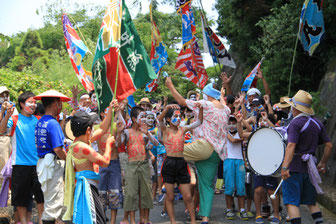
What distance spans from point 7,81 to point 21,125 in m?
5.53

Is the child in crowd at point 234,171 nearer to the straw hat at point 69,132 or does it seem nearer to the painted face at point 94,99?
the painted face at point 94,99

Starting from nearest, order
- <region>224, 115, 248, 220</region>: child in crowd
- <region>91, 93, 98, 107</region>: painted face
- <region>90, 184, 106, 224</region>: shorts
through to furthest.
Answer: <region>90, 184, 106, 224</region>: shorts, <region>224, 115, 248, 220</region>: child in crowd, <region>91, 93, 98, 107</region>: painted face

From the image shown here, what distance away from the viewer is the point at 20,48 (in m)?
47.8

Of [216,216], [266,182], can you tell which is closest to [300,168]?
[266,182]

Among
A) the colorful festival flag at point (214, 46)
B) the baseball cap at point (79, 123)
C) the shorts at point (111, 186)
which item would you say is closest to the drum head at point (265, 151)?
the shorts at point (111, 186)

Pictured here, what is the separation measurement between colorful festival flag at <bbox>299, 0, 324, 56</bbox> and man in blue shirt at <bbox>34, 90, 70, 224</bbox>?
5.47m

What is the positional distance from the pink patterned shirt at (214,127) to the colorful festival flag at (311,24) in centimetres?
297

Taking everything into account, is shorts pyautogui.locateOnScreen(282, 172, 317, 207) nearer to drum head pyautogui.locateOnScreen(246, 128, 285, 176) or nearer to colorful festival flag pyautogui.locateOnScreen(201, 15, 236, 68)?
drum head pyautogui.locateOnScreen(246, 128, 285, 176)

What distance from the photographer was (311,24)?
968 cm

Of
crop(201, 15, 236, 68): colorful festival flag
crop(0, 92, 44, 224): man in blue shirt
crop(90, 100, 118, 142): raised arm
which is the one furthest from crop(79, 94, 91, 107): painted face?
crop(201, 15, 236, 68): colorful festival flag

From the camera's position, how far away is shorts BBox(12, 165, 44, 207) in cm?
717

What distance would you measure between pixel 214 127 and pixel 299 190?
2093 mm

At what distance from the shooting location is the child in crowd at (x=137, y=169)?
7734 mm

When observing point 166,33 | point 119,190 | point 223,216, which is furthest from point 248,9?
point 166,33
